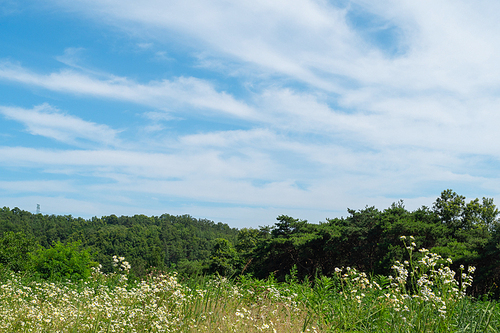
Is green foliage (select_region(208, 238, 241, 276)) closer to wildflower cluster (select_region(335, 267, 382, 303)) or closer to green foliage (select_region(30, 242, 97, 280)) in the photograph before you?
green foliage (select_region(30, 242, 97, 280))

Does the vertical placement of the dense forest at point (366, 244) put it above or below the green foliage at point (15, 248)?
above

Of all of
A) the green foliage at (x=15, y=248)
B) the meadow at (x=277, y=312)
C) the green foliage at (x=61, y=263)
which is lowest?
the green foliage at (x=15, y=248)

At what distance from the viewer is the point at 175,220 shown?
144000 millimetres

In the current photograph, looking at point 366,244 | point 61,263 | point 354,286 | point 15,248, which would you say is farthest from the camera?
point 15,248

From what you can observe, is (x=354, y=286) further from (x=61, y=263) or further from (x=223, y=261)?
(x=223, y=261)

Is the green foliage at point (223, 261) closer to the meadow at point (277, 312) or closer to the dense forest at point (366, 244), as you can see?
the dense forest at point (366, 244)

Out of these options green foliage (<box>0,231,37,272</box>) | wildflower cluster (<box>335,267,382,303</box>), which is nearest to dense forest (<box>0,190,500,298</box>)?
green foliage (<box>0,231,37,272</box>)

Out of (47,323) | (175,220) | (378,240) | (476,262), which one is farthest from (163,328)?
(175,220)

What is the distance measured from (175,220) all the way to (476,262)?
135983 millimetres

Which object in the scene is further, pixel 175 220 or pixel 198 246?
pixel 175 220

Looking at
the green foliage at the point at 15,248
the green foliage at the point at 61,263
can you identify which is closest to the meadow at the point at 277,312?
the green foliage at the point at 61,263

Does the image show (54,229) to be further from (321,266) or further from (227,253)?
(321,266)

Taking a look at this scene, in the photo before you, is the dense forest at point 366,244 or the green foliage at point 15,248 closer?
the dense forest at point 366,244

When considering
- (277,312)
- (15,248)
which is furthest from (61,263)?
(15,248)
